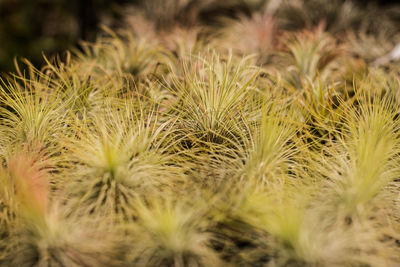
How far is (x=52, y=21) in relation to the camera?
2.67 meters

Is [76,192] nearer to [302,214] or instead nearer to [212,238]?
[212,238]

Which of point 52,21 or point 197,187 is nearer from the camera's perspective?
point 197,187

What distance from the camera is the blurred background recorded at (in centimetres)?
252

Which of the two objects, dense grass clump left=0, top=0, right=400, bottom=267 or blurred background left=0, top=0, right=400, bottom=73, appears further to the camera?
blurred background left=0, top=0, right=400, bottom=73

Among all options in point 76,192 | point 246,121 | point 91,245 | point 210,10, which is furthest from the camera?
point 210,10

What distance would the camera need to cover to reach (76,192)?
807 mm

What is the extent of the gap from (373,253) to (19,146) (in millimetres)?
800

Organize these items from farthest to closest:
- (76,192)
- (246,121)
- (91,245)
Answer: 1. (246,121)
2. (76,192)
3. (91,245)

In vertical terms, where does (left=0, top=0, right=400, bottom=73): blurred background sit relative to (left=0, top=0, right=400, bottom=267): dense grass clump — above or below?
above

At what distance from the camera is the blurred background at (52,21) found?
2.52m

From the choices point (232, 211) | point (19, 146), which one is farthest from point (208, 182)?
point (19, 146)

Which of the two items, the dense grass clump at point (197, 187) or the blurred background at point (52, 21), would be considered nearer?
the dense grass clump at point (197, 187)

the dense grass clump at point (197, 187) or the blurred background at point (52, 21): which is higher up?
the blurred background at point (52, 21)

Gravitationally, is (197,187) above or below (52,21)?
below
